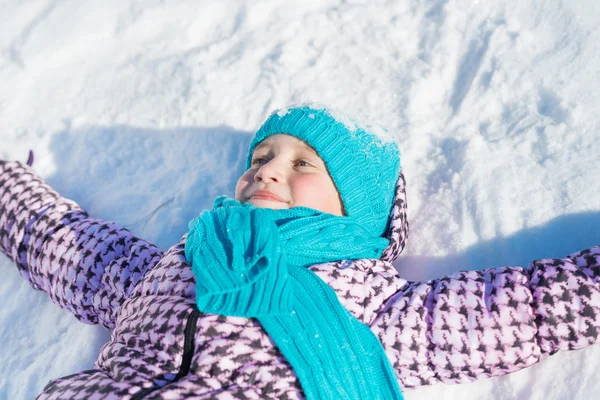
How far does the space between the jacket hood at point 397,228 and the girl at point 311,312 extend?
0.22 feet

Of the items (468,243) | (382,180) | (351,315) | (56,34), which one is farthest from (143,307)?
(56,34)

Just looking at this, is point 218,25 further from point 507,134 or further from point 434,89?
point 507,134

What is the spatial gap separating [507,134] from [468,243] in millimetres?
369

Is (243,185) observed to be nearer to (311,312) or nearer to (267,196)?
(267,196)

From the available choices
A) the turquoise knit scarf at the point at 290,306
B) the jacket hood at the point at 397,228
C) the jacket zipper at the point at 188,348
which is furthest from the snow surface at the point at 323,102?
the jacket zipper at the point at 188,348

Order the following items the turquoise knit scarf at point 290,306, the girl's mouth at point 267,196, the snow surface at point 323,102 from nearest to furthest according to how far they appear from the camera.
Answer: the turquoise knit scarf at point 290,306
the girl's mouth at point 267,196
the snow surface at point 323,102

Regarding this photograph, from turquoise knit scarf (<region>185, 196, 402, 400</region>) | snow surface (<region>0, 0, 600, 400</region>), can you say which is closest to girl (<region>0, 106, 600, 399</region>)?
turquoise knit scarf (<region>185, 196, 402, 400</region>)

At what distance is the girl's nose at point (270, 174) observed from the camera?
1.58 metres

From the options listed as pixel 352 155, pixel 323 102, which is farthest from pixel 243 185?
pixel 323 102

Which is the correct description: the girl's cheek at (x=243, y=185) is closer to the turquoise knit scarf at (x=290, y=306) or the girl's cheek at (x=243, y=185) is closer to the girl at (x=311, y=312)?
the girl at (x=311, y=312)

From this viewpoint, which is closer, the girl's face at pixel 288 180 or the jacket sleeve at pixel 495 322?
the jacket sleeve at pixel 495 322

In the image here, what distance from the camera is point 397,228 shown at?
1695mm

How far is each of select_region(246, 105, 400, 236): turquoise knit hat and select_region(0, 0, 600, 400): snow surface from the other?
0.16 metres

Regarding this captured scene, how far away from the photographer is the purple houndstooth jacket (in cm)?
131
